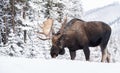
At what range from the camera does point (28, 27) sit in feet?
74.7

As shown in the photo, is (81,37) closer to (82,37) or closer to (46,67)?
(82,37)

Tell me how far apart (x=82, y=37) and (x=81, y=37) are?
3cm

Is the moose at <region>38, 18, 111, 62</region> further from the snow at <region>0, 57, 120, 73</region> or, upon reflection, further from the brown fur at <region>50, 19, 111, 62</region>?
the snow at <region>0, 57, 120, 73</region>

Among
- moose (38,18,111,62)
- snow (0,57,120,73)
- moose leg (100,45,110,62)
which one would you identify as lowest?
moose leg (100,45,110,62)

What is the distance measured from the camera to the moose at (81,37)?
10.6m

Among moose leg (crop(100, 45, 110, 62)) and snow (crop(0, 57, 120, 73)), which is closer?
snow (crop(0, 57, 120, 73))

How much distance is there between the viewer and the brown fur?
10.6 meters

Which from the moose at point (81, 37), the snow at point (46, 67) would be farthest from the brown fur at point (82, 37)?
the snow at point (46, 67)

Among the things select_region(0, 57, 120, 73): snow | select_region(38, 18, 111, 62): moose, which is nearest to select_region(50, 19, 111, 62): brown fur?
select_region(38, 18, 111, 62): moose

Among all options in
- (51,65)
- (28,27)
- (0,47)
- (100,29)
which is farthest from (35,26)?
(51,65)

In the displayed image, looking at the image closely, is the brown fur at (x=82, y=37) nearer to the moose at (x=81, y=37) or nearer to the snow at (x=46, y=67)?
the moose at (x=81, y=37)

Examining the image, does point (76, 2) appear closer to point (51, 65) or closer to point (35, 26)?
point (35, 26)

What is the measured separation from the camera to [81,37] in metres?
10.8

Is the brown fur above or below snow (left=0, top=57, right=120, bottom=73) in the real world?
below
